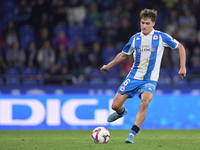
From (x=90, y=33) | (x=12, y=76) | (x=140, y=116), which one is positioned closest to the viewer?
(x=140, y=116)

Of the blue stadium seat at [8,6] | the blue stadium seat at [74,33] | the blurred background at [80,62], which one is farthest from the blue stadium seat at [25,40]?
the blue stadium seat at [8,6]

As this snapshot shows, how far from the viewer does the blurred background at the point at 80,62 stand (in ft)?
37.6

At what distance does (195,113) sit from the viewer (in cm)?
1174

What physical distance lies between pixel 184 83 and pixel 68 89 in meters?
3.40

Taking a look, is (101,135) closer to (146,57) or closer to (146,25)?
(146,57)

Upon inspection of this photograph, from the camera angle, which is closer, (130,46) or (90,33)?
(130,46)

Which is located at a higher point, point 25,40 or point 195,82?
point 25,40

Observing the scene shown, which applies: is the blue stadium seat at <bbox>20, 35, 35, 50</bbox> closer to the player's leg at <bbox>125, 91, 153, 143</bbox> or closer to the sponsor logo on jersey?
the sponsor logo on jersey

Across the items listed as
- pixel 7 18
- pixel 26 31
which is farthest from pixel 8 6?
pixel 26 31

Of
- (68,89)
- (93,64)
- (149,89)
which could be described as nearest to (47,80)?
(68,89)

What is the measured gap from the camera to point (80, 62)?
13234mm

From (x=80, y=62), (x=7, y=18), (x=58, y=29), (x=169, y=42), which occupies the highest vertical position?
(x=7, y=18)

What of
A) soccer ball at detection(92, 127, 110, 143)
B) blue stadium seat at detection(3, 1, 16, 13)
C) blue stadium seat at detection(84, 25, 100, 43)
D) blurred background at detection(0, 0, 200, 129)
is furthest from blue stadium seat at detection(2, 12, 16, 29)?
Answer: soccer ball at detection(92, 127, 110, 143)

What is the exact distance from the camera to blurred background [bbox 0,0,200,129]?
11.5 metres
